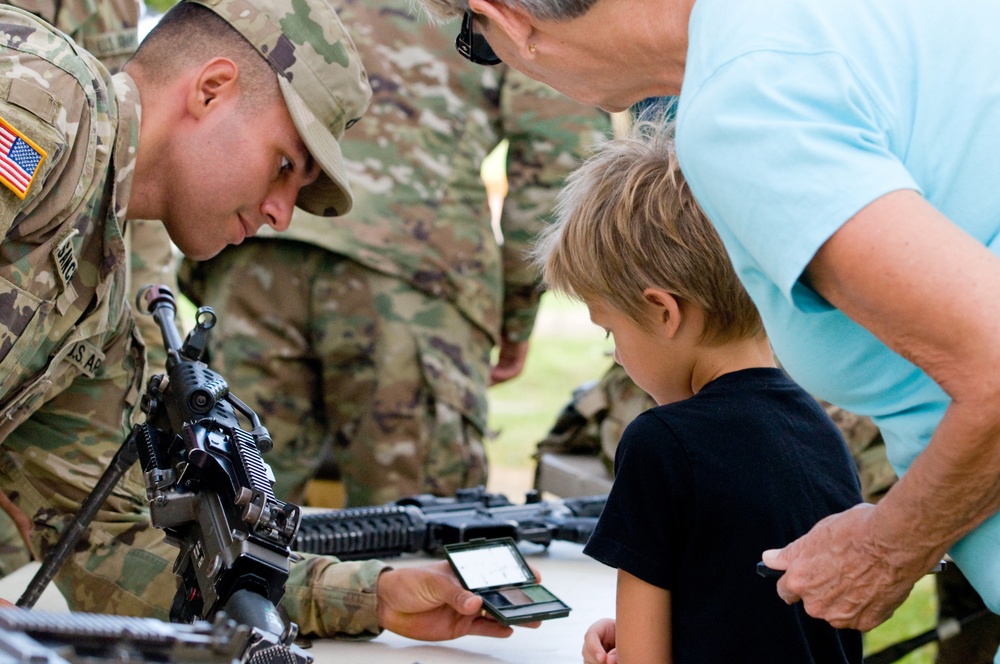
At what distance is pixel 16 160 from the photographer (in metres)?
1.54

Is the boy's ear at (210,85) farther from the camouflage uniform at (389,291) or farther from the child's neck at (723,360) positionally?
the camouflage uniform at (389,291)

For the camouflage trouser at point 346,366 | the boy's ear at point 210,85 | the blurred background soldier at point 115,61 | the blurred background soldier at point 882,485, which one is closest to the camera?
the boy's ear at point 210,85

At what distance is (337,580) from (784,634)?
838 mm

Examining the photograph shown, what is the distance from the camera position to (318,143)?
6.89 feet

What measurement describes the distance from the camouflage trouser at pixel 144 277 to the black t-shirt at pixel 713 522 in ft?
5.52

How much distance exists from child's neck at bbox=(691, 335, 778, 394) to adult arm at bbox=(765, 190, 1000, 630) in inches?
18.7

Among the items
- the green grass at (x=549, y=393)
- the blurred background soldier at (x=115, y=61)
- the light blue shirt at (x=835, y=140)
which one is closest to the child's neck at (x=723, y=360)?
the light blue shirt at (x=835, y=140)

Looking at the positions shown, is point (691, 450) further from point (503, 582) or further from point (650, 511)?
point (503, 582)

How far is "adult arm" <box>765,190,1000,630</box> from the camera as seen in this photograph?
99 centimetres

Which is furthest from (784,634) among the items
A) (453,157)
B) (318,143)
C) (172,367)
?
(453,157)

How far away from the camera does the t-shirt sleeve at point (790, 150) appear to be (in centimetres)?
102

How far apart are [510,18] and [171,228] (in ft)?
3.42

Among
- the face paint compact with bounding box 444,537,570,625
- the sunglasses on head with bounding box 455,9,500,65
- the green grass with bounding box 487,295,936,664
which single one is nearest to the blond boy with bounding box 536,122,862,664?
the face paint compact with bounding box 444,537,570,625

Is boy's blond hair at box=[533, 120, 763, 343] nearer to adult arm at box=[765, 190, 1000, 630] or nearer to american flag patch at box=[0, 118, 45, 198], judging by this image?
adult arm at box=[765, 190, 1000, 630]
